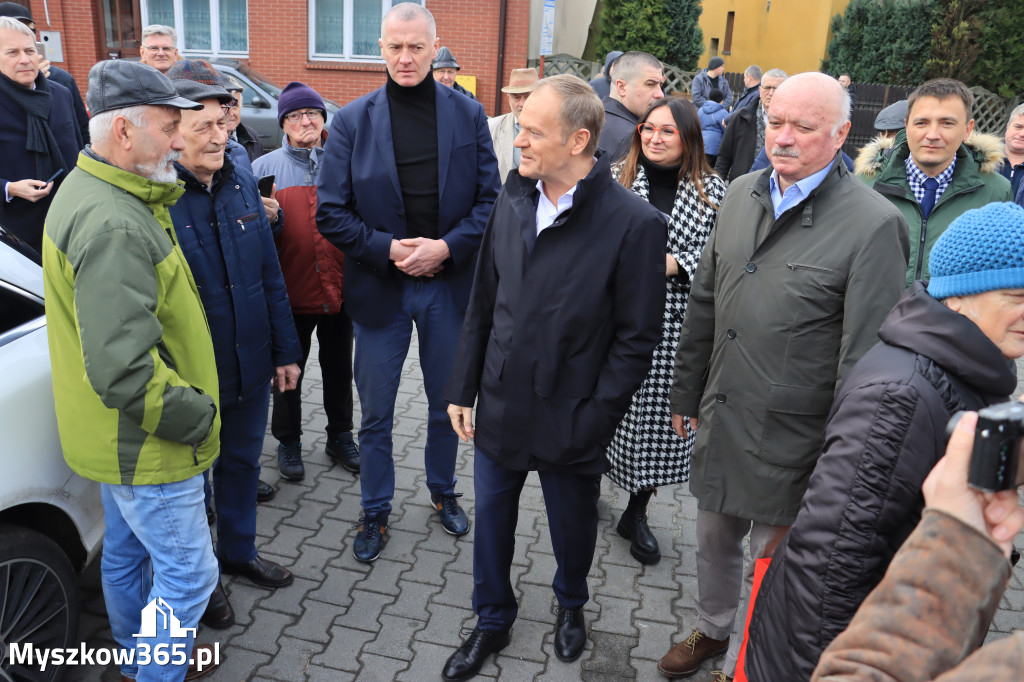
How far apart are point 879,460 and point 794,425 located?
101cm

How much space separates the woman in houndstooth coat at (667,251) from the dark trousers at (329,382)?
65.3 inches

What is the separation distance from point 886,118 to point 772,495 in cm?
502

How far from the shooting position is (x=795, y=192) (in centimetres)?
267

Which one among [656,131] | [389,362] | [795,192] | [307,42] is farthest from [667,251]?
[307,42]

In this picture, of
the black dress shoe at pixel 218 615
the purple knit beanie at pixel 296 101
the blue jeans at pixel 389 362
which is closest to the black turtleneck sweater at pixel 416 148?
the blue jeans at pixel 389 362

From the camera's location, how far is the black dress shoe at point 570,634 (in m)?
3.08

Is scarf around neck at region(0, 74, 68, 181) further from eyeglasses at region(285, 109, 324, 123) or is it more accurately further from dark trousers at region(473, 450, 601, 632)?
dark trousers at region(473, 450, 601, 632)

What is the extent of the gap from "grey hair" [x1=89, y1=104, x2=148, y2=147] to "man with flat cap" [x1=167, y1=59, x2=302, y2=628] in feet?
1.61

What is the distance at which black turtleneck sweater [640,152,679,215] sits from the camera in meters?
3.74

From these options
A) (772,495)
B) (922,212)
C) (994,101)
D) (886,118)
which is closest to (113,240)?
(772,495)

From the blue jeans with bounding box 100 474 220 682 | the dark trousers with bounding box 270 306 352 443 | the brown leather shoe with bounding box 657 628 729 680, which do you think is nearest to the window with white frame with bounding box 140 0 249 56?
the dark trousers with bounding box 270 306 352 443

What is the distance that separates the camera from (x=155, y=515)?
8.05 feet

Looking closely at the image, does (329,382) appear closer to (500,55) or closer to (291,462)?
(291,462)

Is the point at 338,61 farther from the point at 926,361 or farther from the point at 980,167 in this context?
the point at 926,361
